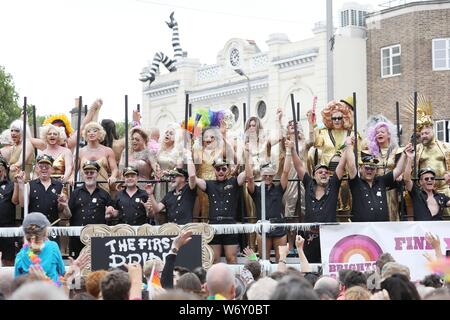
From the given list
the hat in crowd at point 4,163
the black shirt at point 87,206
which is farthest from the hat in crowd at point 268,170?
the hat in crowd at point 4,163

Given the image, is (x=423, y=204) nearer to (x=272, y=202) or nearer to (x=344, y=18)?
(x=272, y=202)

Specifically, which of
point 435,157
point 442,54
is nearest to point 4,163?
point 435,157

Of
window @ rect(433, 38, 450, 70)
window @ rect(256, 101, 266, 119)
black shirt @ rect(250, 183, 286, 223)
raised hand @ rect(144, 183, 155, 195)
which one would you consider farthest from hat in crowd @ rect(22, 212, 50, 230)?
window @ rect(256, 101, 266, 119)

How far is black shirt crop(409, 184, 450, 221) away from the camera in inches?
442

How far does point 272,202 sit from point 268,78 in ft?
98.1

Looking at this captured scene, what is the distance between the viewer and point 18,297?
4.61m

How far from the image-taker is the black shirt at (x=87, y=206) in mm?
11203

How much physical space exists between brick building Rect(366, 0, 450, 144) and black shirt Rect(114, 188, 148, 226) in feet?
79.4

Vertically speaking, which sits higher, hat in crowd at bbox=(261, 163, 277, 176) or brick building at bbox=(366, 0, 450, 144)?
brick building at bbox=(366, 0, 450, 144)

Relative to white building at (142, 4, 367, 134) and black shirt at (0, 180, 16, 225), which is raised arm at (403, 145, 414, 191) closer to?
black shirt at (0, 180, 16, 225)

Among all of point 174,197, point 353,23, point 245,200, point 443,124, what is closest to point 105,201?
point 174,197

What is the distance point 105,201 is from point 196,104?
116 feet

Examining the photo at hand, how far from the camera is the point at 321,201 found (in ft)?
36.1

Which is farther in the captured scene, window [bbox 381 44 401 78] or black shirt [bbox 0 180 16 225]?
window [bbox 381 44 401 78]
